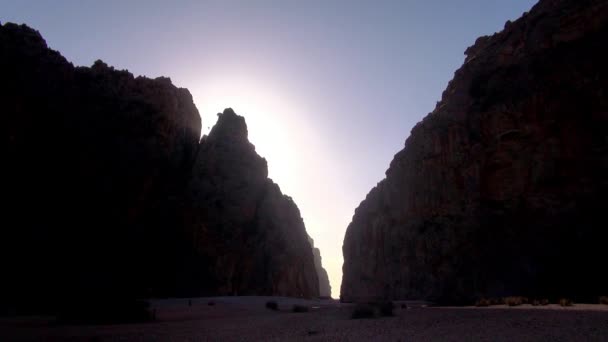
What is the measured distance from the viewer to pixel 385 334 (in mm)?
10188

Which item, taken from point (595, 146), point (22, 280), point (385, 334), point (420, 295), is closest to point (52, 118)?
point (22, 280)

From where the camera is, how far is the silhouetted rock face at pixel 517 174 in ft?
102

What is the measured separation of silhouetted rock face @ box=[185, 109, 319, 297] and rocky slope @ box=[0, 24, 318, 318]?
144 millimetres

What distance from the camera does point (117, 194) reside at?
134 feet

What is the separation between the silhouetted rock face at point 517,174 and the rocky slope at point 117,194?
16302 mm

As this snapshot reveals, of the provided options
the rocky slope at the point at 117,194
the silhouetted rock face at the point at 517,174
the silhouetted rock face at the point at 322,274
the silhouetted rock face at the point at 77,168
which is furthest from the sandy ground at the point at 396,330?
the silhouetted rock face at the point at 322,274

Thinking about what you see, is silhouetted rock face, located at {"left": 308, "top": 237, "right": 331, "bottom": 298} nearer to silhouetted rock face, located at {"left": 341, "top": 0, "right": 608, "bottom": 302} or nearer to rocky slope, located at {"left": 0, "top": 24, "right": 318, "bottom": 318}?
rocky slope, located at {"left": 0, "top": 24, "right": 318, "bottom": 318}

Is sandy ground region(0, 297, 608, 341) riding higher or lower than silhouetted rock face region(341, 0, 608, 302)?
lower

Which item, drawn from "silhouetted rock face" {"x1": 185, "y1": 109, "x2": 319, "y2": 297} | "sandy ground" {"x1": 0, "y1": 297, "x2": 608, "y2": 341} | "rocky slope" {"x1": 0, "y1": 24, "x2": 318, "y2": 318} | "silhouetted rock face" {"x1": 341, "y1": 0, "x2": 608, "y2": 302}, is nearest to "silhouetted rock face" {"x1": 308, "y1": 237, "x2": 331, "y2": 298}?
"silhouetted rock face" {"x1": 185, "y1": 109, "x2": 319, "y2": 297}

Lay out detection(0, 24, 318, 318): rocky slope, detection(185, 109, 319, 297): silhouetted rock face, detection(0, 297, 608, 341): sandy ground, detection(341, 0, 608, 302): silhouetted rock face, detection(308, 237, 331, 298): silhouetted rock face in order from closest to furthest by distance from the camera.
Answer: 1. detection(0, 297, 608, 341): sandy ground
2. detection(341, 0, 608, 302): silhouetted rock face
3. detection(0, 24, 318, 318): rocky slope
4. detection(185, 109, 319, 297): silhouetted rock face
5. detection(308, 237, 331, 298): silhouetted rock face

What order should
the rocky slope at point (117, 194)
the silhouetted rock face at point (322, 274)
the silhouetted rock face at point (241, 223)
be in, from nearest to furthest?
the rocky slope at point (117, 194) → the silhouetted rock face at point (241, 223) → the silhouetted rock face at point (322, 274)

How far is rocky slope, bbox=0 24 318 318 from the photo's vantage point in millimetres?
32781

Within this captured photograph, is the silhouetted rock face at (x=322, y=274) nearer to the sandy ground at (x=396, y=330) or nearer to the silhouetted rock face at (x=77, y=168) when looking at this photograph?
the silhouetted rock face at (x=77, y=168)

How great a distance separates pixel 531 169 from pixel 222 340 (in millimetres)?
30206
